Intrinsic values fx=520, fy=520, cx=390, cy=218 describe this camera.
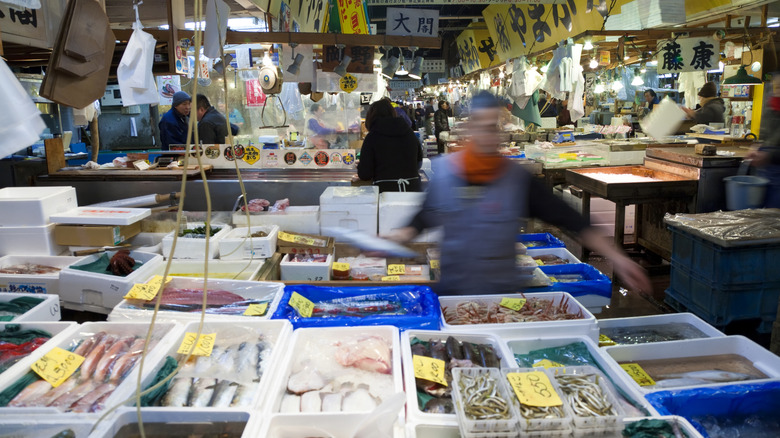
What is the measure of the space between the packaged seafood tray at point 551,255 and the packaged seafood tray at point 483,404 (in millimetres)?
2584

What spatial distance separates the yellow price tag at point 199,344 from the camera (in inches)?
93.9

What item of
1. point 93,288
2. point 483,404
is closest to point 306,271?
point 93,288

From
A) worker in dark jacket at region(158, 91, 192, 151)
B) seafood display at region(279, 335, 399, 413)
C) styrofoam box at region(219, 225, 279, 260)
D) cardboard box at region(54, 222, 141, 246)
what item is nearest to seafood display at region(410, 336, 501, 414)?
seafood display at region(279, 335, 399, 413)

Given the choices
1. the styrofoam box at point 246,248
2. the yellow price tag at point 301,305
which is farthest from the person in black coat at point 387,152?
the yellow price tag at point 301,305

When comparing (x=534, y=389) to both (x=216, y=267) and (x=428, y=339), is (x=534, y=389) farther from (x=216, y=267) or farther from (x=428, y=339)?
(x=216, y=267)

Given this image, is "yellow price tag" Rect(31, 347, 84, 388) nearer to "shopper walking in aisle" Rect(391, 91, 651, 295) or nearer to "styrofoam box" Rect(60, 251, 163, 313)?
"styrofoam box" Rect(60, 251, 163, 313)

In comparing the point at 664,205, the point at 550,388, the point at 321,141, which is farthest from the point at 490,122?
the point at 321,141

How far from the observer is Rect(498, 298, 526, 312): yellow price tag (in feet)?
10.1

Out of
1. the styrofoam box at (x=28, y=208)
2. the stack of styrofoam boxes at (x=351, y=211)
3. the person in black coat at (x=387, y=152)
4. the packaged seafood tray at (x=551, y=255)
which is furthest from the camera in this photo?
the person in black coat at (x=387, y=152)

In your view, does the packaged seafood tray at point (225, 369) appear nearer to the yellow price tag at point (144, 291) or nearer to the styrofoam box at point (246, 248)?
the yellow price tag at point (144, 291)

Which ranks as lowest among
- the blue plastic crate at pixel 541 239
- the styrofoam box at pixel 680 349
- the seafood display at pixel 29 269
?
the styrofoam box at pixel 680 349

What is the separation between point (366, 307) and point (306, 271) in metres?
1.10

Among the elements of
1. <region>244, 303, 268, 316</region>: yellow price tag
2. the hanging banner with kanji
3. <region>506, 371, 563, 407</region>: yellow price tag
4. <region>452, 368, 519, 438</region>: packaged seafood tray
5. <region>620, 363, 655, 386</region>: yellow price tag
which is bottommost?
<region>620, 363, 655, 386</region>: yellow price tag

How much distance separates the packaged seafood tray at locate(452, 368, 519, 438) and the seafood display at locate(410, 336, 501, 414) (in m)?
0.16
